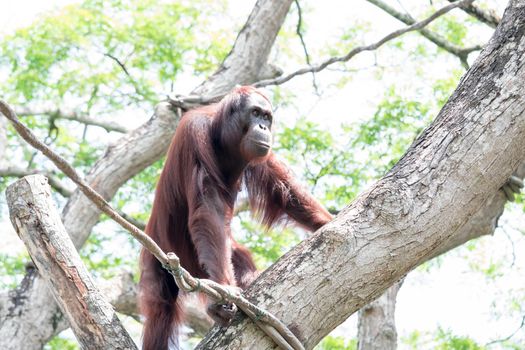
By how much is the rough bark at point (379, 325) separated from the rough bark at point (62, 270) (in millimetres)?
2845

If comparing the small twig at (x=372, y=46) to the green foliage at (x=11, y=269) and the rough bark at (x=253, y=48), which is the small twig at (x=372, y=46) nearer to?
the rough bark at (x=253, y=48)

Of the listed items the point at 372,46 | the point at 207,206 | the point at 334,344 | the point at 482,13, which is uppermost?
the point at 482,13

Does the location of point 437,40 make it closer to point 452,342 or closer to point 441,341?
point 452,342

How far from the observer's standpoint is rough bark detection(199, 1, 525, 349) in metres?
3.53

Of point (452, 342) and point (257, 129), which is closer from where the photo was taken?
point (257, 129)

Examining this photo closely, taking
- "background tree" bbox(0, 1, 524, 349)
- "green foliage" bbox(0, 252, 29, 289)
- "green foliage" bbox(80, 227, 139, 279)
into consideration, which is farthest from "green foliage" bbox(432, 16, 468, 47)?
"green foliage" bbox(0, 252, 29, 289)

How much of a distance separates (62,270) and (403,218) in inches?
61.6

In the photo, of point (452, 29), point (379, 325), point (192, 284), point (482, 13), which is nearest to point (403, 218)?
point (192, 284)

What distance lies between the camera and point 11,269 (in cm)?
1087

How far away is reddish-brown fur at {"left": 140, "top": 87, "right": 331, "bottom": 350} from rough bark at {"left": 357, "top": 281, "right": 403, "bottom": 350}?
103 cm

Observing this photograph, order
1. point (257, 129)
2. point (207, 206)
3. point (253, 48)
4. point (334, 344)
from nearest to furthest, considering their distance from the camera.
→ 1. point (207, 206)
2. point (257, 129)
3. point (253, 48)
4. point (334, 344)

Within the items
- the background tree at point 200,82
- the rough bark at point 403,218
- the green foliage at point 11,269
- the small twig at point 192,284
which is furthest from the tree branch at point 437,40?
the small twig at point 192,284

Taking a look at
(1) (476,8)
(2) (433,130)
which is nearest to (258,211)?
(2) (433,130)

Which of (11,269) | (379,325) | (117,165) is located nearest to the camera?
(379,325)
